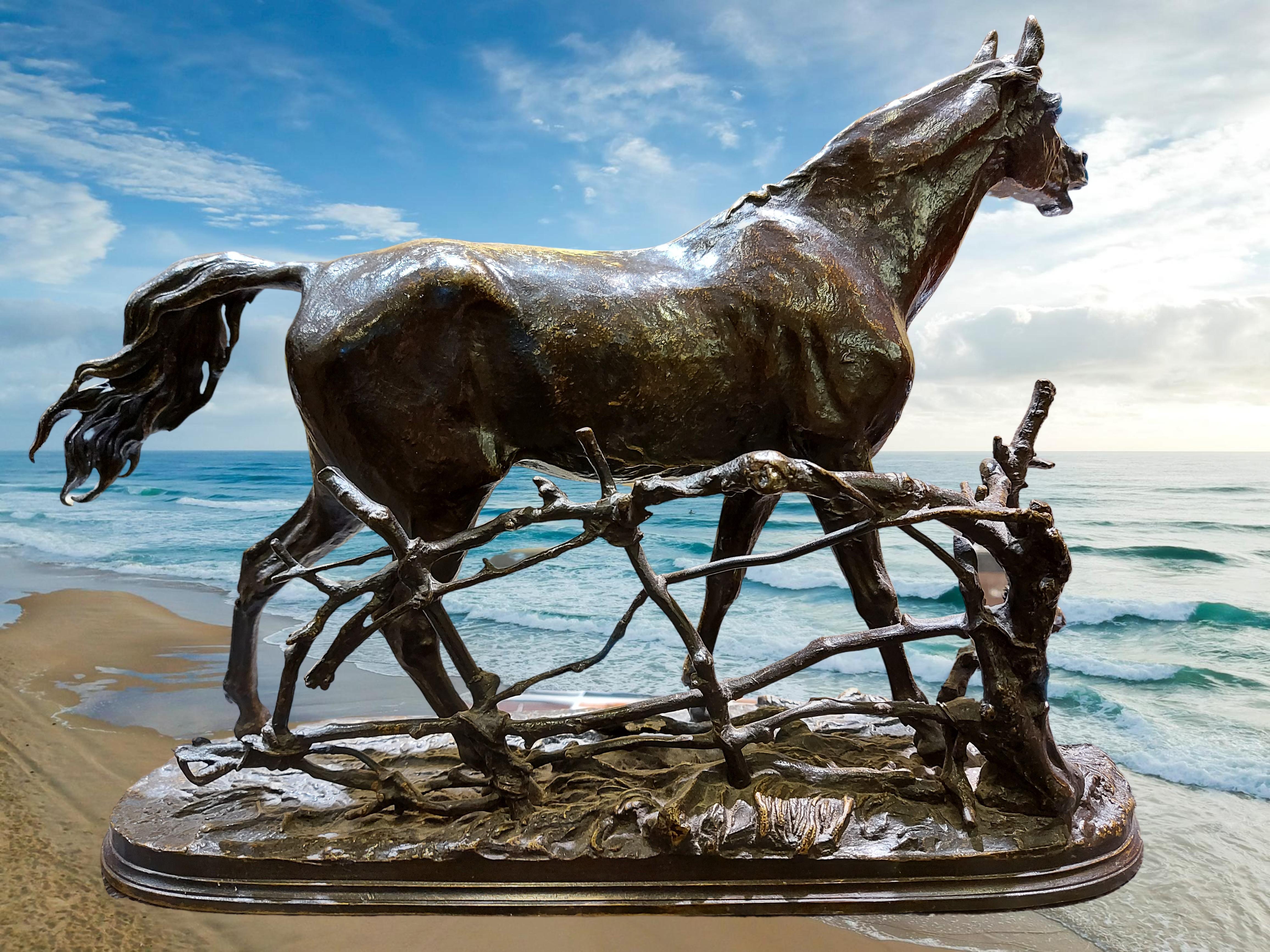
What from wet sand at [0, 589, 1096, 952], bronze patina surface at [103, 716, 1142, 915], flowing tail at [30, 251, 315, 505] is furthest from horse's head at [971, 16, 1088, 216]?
wet sand at [0, 589, 1096, 952]

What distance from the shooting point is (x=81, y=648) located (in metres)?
5.00

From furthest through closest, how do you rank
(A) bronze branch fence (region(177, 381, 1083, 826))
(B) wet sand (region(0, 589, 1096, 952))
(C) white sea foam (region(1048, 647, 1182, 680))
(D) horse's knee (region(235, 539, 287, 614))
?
(C) white sea foam (region(1048, 647, 1182, 680)) → (D) horse's knee (region(235, 539, 287, 614)) → (B) wet sand (region(0, 589, 1096, 952)) → (A) bronze branch fence (region(177, 381, 1083, 826))

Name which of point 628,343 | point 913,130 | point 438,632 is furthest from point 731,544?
point 913,130

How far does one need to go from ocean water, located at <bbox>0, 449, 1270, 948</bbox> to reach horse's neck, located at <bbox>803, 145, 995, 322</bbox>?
1.77 m

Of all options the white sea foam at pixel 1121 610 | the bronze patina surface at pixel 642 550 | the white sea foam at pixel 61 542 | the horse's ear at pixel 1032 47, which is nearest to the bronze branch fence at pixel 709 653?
the bronze patina surface at pixel 642 550

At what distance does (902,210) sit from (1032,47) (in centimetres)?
60

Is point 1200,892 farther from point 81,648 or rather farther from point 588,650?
point 81,648

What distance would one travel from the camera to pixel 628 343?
198 cm

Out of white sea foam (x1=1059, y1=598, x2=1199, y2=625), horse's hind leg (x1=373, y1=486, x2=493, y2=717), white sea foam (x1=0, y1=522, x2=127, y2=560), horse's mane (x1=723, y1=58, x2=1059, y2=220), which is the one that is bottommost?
white sea foam (x1=0, y1=522, x2=127, y2=560)

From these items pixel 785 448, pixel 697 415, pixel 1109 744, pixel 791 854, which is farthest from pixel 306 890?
pixel 1109 744

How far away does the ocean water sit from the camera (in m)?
3.81

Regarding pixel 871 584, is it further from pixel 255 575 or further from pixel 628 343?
pixel 255 575

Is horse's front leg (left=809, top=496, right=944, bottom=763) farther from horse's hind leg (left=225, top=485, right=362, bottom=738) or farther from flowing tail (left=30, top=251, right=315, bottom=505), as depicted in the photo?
flowing tail (left=30, top=251, right=315, bottom=505)

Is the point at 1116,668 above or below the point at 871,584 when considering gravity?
below
